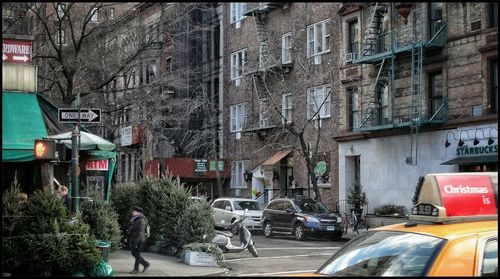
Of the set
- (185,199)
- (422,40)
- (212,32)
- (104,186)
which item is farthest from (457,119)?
(212,32)

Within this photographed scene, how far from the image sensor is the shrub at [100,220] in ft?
53.9

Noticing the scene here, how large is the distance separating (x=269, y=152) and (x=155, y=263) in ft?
71.6

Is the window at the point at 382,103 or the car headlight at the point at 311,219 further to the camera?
the window at the point at 382,103

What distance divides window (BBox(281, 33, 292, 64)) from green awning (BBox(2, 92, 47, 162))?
21.2 metres

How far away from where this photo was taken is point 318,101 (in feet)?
→ 112

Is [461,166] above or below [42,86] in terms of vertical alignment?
below

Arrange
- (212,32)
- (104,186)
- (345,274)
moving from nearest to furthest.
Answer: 1. (345,274)
2. (104,186)
3. (212,32)

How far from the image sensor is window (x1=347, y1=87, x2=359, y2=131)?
3124 cm

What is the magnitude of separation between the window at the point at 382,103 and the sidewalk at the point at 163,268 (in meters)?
14.3

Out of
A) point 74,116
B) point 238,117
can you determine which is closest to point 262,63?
point 238,117

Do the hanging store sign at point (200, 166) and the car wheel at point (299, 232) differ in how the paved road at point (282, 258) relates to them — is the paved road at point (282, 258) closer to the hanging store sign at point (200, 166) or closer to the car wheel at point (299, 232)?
the car wheel at point (299, 232)

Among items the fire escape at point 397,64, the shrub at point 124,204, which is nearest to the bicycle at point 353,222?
the fire escape at point 397,64

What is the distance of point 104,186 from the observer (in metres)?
22.8

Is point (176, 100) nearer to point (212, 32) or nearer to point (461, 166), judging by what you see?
point (212, 32)
